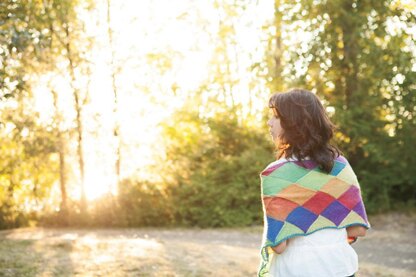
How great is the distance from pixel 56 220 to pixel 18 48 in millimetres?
9791

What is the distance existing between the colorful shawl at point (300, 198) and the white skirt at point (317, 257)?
0.04 meters

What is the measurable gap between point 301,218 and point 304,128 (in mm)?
364

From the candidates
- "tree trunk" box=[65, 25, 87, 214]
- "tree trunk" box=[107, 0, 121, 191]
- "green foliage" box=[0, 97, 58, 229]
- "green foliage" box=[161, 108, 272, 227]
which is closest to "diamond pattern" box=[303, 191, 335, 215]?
"green foliage" box=[0, 97, 58, 229]

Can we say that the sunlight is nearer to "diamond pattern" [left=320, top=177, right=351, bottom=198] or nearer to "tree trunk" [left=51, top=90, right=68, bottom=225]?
"tree trunk" [left=51, top=90, right=68, bottom=225]

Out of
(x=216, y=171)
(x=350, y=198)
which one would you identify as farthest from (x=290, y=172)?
(x=216, y=171)

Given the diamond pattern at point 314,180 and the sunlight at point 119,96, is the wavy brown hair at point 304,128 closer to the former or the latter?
the diamond pattern at point 314,180

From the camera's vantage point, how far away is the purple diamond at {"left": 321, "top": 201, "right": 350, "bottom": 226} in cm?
247

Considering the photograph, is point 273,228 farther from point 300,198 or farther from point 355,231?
point 355,231

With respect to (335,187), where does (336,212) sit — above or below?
below

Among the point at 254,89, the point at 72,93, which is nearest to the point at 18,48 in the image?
the point at 72,93

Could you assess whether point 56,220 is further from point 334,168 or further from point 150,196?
point 334,168

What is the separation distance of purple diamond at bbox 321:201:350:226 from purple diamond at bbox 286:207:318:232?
0.06 m

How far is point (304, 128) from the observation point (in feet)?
8.00

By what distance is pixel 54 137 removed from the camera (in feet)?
45.2
